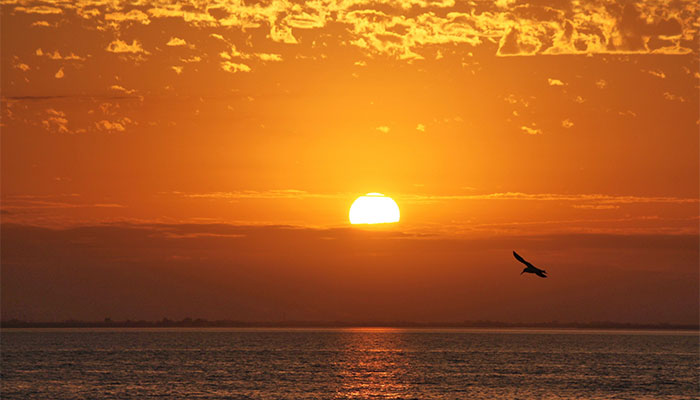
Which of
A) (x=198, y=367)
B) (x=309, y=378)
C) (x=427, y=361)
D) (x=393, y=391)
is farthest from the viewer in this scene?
(x=427, y=361)

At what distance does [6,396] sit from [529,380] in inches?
2609

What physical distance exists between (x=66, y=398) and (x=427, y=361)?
305 feet

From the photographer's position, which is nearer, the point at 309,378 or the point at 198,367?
the point at 309,378

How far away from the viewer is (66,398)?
103938 millimetres

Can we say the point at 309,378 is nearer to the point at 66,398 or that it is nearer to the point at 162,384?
the point at 162,384

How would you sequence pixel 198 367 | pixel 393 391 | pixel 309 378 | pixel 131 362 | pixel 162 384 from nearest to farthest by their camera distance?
pixel 393 391 < pixel 162 384 < pixel 309 378 < pixel 198 367 < pixel 131 362

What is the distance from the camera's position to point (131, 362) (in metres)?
173

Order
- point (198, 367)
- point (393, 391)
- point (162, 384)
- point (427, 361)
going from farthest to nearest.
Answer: point (427, 361)
point (198, 367)
point (162, 384)
point (393, 391)

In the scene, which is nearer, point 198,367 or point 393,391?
point 393,391

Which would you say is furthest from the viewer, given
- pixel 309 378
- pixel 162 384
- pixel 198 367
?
pixel 198 367

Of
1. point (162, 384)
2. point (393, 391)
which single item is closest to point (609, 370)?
point (393, 391)

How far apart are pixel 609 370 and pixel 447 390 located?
53954mm

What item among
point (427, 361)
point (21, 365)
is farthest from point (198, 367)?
point (427, 361)

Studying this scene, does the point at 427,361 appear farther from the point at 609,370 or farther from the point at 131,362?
Answer: the point at 131,362
